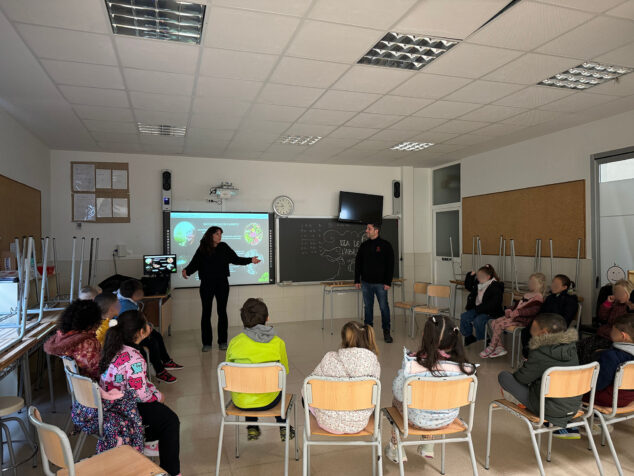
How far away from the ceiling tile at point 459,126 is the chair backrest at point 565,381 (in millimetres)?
A: 3281

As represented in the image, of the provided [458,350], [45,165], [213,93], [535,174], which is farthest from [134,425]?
[535,174]

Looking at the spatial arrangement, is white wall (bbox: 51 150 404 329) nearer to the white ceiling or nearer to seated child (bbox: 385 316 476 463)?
the white ceiling

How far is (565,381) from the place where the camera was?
2434mm

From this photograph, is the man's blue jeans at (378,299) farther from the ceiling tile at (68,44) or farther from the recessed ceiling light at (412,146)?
the ceiling tile at (68,44)

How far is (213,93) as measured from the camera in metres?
4.00

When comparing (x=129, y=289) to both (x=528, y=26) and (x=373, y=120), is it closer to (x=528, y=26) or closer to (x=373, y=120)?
(x=373, y=120)

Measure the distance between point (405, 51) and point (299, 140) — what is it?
2.92 metres

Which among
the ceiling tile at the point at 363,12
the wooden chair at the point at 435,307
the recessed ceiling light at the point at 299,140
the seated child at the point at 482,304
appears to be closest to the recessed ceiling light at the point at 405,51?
the ceiling tile at the point at 363,12

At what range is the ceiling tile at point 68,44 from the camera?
2.80 metres

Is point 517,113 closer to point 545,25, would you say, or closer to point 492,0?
point 545,25

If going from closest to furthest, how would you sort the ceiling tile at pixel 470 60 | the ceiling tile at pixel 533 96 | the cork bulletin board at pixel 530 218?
the ceiling tile at pixel 470 60, the ceiling tile at pixel 533 96, the cork bulletin board at pixel 530 218

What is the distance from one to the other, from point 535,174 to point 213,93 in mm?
4332

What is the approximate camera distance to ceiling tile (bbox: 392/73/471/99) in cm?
371

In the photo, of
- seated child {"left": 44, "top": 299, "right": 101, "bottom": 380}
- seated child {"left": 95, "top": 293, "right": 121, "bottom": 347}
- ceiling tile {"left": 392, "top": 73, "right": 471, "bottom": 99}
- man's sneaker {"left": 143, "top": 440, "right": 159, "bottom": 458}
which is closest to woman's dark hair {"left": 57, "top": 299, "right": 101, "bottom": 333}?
seated child {"left": 44, "top": 299, "right": 101, "bottom": 380}
